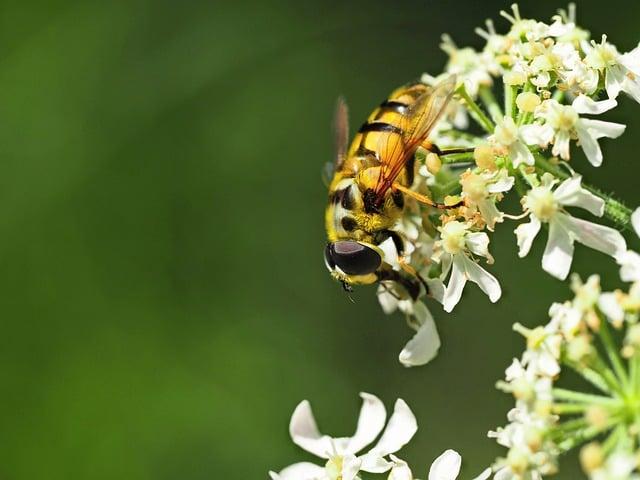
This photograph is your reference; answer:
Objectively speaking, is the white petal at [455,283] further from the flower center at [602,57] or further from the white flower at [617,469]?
the white flower at [617,469]

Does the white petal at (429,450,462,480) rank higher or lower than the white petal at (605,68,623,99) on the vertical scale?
lower

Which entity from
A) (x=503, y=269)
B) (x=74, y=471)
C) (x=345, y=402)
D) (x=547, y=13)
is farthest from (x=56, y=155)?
(x=547, y=13)

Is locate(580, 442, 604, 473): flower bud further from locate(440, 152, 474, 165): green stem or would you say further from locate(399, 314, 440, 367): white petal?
locate(440, 152, 474, 165): green stem

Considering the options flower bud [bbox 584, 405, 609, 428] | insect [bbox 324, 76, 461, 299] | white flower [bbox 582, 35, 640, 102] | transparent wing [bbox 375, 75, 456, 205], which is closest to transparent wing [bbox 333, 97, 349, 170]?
insect [bbox 324, 76, 461, 299]

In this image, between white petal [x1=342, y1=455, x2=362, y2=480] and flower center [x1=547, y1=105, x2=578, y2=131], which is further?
white petal [x1=342, y1=455, x2=362, y2=480]

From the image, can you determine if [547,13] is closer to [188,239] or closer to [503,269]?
[503,269]

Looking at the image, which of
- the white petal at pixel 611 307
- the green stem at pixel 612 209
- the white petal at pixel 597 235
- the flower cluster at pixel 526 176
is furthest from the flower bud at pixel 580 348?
the green stem at pixel 612 209
